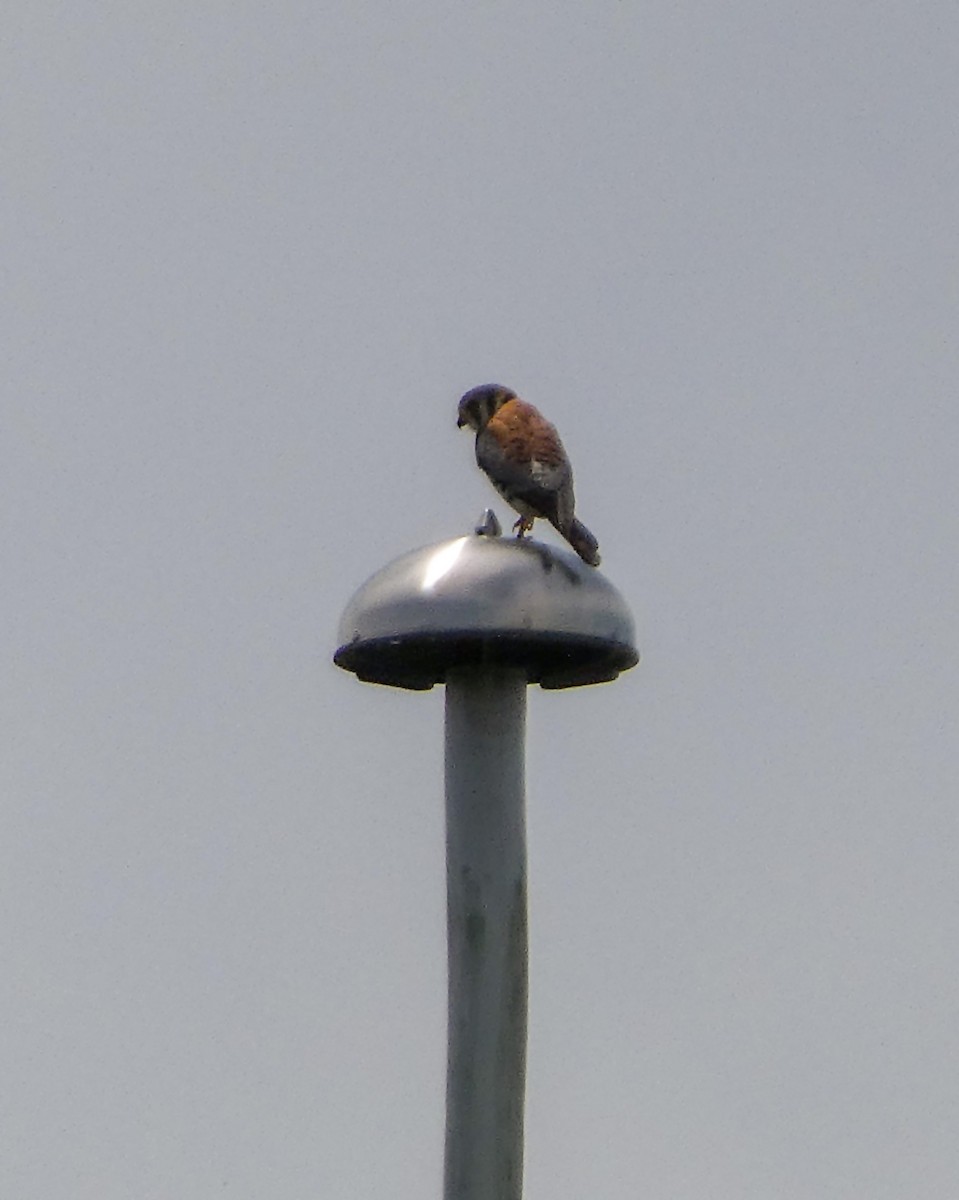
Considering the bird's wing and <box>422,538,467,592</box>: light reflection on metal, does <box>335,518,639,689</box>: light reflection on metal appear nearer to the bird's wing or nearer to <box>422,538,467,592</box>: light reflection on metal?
<box>422,538,467,592</box>: light reflection on metal

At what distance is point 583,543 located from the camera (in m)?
6.79

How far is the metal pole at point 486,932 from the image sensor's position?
5738mm

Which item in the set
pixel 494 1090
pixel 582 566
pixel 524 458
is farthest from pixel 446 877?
pixel 524 458

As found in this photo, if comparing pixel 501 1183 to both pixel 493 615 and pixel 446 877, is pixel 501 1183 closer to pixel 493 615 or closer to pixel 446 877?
pixel 446 877

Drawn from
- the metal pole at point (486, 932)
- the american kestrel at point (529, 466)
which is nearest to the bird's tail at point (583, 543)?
the american kestrel at point (529, 466)

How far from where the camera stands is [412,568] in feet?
20.1

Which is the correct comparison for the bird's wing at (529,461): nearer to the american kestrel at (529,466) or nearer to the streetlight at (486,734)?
the american kestrel at (529,466)

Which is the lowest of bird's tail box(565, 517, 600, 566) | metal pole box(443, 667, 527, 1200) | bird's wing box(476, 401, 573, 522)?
metal pole box(443, 667, 527, 1200)

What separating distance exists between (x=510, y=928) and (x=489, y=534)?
136cm

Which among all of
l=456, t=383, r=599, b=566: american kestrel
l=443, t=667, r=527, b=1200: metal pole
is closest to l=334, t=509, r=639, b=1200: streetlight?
l=443, t=667, r=527, b=1200: metal pole

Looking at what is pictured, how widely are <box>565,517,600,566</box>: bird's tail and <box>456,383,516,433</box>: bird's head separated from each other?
668 millimetres

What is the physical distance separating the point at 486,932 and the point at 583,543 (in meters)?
1.59

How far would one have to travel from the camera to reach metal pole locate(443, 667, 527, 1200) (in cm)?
574

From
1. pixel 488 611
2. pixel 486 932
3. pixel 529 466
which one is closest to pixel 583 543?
pixel 529 466
